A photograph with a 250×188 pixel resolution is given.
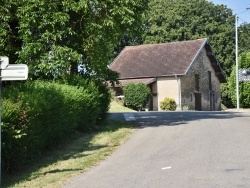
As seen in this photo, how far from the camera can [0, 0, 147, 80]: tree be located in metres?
17.2

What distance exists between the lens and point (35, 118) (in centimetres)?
1127

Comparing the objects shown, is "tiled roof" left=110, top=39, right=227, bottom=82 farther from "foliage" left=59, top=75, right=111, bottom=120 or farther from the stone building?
"foliage" left=59, top=75, right=111, bottom=120

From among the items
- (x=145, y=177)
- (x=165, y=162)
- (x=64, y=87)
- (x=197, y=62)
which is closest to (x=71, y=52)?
(x=64, y=87)

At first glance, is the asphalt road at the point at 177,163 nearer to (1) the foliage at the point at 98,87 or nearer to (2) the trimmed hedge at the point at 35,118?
(2) the trimmed hedge at the point at 35,118

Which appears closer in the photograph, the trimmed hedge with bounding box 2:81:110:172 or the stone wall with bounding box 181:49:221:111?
the trimmed hedge with bounding box 2:81:110:172

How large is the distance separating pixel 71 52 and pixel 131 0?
128 inches

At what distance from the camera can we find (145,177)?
9109 mm

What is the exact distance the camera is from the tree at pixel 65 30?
17219mm

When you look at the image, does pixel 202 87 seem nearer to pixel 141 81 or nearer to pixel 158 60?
pixel 158 60

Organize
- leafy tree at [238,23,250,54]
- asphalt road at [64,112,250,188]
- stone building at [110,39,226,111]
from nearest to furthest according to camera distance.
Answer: asphalt road at [64,112,250,188] < stone building at [110,39,226,111] < leafy tree at [238,23,250,54]

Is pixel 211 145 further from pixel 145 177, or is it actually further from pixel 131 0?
pixel 131 0

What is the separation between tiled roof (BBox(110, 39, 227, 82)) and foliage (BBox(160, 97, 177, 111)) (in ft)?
8.90

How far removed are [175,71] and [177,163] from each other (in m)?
37.5

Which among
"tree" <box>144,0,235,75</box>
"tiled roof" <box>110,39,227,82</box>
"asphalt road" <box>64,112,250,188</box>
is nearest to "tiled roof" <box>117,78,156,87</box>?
"tiled roof" <box>110,39,227,82</box>
